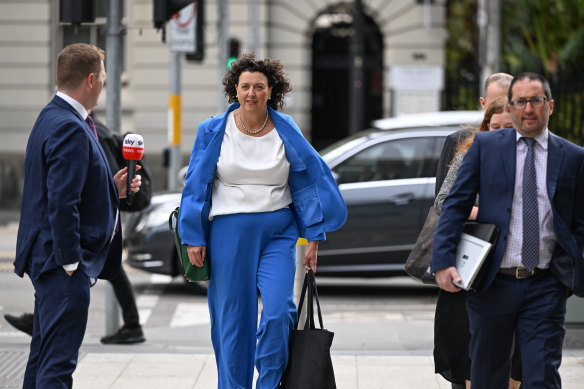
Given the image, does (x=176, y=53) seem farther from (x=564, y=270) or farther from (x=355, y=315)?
(x=564, y=270)

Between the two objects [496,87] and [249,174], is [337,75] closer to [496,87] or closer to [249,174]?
[496,87]

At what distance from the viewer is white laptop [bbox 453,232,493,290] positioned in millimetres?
4281

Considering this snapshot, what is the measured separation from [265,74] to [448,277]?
1.49 metres

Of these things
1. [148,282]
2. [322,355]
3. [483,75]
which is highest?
[483,75]

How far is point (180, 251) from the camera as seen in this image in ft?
17.2

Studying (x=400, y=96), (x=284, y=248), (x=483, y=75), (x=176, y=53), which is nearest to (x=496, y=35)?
(x=483, y=75)

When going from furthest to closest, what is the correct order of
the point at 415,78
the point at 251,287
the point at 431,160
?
the point at 415,78 < the point at 431,160 < the point at 251,287

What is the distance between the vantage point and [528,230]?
434cm

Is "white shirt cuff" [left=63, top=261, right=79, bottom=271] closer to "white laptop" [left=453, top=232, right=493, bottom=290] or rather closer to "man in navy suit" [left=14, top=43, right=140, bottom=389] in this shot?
"man in navy suit" [left=14, top=43, right=140, bottom=389]

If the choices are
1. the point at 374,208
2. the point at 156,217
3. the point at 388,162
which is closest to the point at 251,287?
the point at 374,208

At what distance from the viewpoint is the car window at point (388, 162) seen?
1013 centimetres

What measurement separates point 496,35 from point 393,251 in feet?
32.1

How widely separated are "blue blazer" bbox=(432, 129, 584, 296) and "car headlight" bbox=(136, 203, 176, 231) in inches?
241

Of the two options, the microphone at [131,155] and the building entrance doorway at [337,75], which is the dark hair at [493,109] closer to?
the microphone at [131,155]
